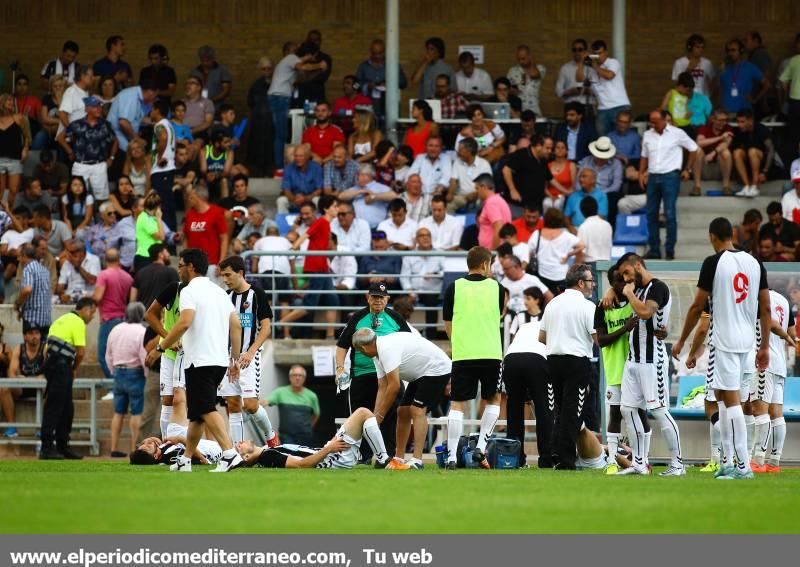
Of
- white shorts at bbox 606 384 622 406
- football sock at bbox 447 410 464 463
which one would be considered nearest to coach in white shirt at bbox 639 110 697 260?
football sock at bbox 447 410 464 463

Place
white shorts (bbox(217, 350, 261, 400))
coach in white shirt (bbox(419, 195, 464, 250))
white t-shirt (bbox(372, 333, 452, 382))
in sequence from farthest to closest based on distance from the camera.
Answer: coach in white shirt (bbox(419, 195, 464, 250)) < white shorts (bbox(217, 350, 261, 400)) < white t-shirt (bbox(372, 333, 452, 382))

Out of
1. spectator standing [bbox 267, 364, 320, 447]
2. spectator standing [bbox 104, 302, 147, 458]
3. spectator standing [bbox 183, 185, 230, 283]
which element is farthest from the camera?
spectator standing [bbox 183, 185, 230, 283]

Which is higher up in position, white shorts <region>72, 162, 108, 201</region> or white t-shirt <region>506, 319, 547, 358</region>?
white shorts <region>72, 162, 108, 201</region>

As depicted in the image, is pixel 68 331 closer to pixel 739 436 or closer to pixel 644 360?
pixel 644 360

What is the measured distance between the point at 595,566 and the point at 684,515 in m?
2.07

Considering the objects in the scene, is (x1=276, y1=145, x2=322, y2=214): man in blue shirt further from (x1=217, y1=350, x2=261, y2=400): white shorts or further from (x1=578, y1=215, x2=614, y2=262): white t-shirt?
(x1=217, y1=350, x2=261, y2=400): white shorts

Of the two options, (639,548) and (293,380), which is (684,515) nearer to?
(639,548)

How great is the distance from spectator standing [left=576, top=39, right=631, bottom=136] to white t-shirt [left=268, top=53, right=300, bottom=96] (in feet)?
16.5

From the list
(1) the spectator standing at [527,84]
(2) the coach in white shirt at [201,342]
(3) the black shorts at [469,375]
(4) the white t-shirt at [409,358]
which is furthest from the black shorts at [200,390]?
(1) the spectator standing at [527,84]

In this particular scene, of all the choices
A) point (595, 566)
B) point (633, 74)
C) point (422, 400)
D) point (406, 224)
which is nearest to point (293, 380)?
point (406, 224)

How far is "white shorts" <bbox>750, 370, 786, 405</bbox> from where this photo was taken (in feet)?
54.9

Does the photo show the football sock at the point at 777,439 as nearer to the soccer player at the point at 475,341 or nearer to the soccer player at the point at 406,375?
the soccer player at the point at 475,341

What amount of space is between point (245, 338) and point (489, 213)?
22.1 ft

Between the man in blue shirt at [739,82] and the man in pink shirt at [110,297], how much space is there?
10612 millimetres
